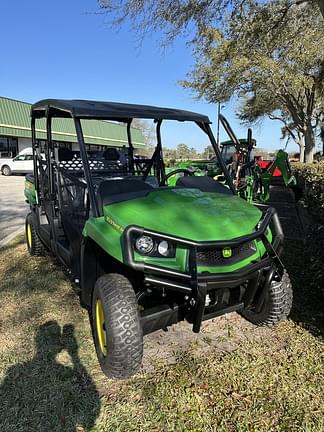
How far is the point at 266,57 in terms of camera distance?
14.7 m

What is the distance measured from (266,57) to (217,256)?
14486 millimetres

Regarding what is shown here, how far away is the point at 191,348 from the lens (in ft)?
9.86

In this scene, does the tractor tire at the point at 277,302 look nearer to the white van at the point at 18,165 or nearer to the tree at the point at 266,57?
the tree at the point at 266,57

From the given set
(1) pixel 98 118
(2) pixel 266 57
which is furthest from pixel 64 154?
(2) pixel 266 57

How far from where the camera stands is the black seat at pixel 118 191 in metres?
2.85

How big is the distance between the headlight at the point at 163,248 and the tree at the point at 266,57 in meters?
7.82

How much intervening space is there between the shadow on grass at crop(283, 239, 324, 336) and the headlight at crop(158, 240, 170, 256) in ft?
5.26

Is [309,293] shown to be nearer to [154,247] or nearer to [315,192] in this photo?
[315,192]

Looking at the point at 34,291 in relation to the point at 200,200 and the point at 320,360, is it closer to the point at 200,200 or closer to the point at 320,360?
the point at 200,200

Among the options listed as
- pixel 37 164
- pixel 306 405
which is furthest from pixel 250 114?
pixel 306 405

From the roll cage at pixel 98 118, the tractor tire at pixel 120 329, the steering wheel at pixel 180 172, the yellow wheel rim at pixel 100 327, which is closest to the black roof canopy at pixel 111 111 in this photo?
the roll cage at pixel 98 118

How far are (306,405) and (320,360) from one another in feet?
1.73

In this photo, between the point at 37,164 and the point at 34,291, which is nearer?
the point at 34,291

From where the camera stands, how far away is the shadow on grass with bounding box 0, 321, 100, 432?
87.7 inches
